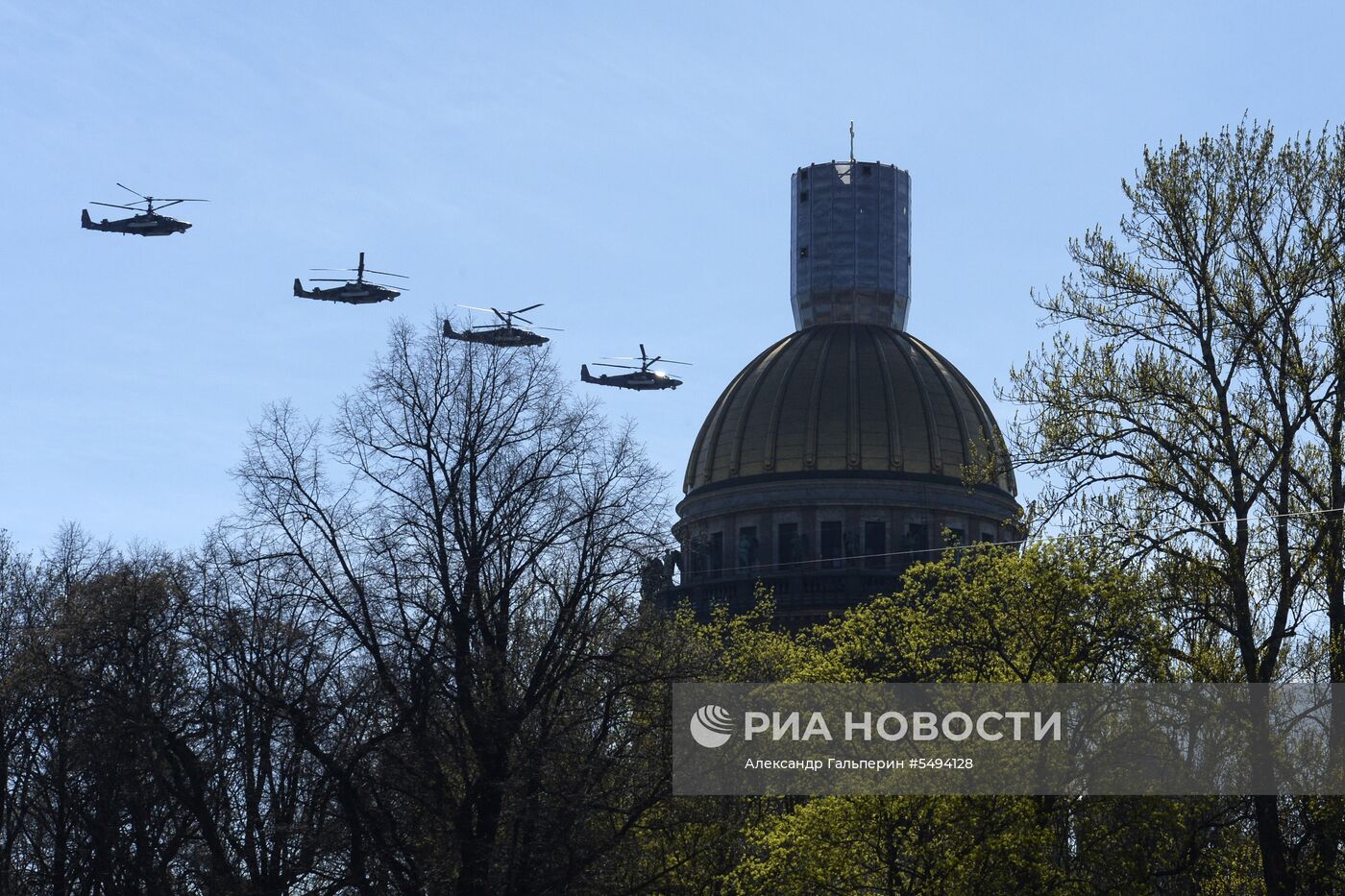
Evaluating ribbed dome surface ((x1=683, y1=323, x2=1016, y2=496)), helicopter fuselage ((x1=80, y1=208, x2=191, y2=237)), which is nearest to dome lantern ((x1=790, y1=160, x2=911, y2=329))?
ribbed dome surface ((x1=683, y1=323, x2=1016, y2=496))

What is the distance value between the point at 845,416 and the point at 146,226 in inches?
1376

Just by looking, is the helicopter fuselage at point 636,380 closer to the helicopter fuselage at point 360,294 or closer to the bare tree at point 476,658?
the helicopter fuselage at point 360,294

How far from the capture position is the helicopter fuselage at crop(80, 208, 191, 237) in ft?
339

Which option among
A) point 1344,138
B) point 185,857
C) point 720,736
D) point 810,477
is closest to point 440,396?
point 720,736

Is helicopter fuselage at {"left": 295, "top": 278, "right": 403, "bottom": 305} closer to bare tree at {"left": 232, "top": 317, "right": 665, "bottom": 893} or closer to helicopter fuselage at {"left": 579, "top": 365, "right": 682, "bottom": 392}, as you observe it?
helicopter fuselage at {"left": 579, "top": 365, "right": 682, "bottom": 392}

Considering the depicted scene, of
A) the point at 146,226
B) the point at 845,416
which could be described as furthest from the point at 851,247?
the point at 146,226

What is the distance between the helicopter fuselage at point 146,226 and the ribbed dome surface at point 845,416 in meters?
28.9

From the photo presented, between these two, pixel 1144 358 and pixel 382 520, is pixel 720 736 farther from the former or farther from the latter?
pixel 1144 358

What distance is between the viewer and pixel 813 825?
127 ft

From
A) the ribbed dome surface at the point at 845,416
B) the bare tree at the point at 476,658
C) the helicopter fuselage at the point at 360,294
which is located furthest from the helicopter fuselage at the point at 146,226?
the bare tree at the point at 476,658

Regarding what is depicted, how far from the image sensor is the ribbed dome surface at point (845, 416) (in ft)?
358

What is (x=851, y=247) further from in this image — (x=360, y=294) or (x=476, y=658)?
(x=476, y=658)

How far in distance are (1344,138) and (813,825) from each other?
15110 mm

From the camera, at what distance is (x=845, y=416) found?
109375 millimetres
